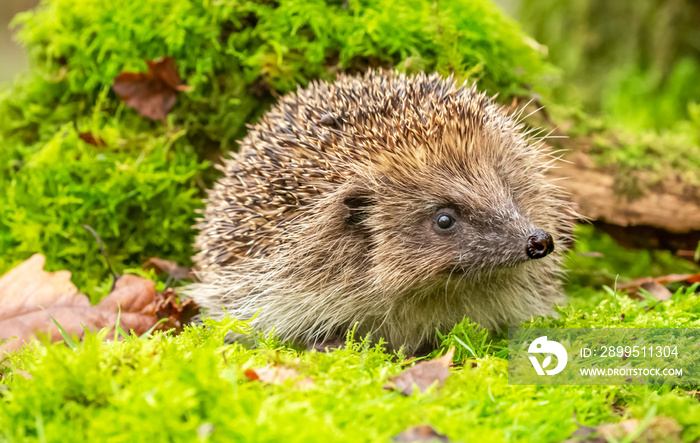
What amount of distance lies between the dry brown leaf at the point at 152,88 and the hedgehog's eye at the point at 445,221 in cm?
284

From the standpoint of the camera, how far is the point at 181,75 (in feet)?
17.4

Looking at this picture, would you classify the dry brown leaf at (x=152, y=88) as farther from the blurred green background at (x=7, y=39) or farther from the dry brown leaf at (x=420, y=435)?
the blurred green background at (x=7, y=39)

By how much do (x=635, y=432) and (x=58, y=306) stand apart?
12.2 feet

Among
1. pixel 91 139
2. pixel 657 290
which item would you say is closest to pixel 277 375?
pixel 91 139

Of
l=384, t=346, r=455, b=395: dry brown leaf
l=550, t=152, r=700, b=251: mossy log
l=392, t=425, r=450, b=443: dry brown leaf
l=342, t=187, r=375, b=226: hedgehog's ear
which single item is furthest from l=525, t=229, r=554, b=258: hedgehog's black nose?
l=550, t=152, r=700, b=251: mossy log

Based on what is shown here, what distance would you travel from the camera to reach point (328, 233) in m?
3.97

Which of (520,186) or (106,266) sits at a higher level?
(520,186)

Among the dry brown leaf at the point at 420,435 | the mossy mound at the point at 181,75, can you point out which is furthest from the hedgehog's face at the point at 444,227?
the mossy mound at the point at 181,75

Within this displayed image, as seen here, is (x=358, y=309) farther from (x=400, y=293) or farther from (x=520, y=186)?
(x=520, y=186)

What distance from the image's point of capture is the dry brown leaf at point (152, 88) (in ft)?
16.9

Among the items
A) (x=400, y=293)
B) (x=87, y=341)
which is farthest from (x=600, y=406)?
(x=87, y=341)

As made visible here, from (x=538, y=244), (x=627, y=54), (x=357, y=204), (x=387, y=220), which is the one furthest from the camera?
(x=627, y=54)

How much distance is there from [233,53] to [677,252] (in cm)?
453

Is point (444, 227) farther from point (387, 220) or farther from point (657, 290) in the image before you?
point (657, 290)
